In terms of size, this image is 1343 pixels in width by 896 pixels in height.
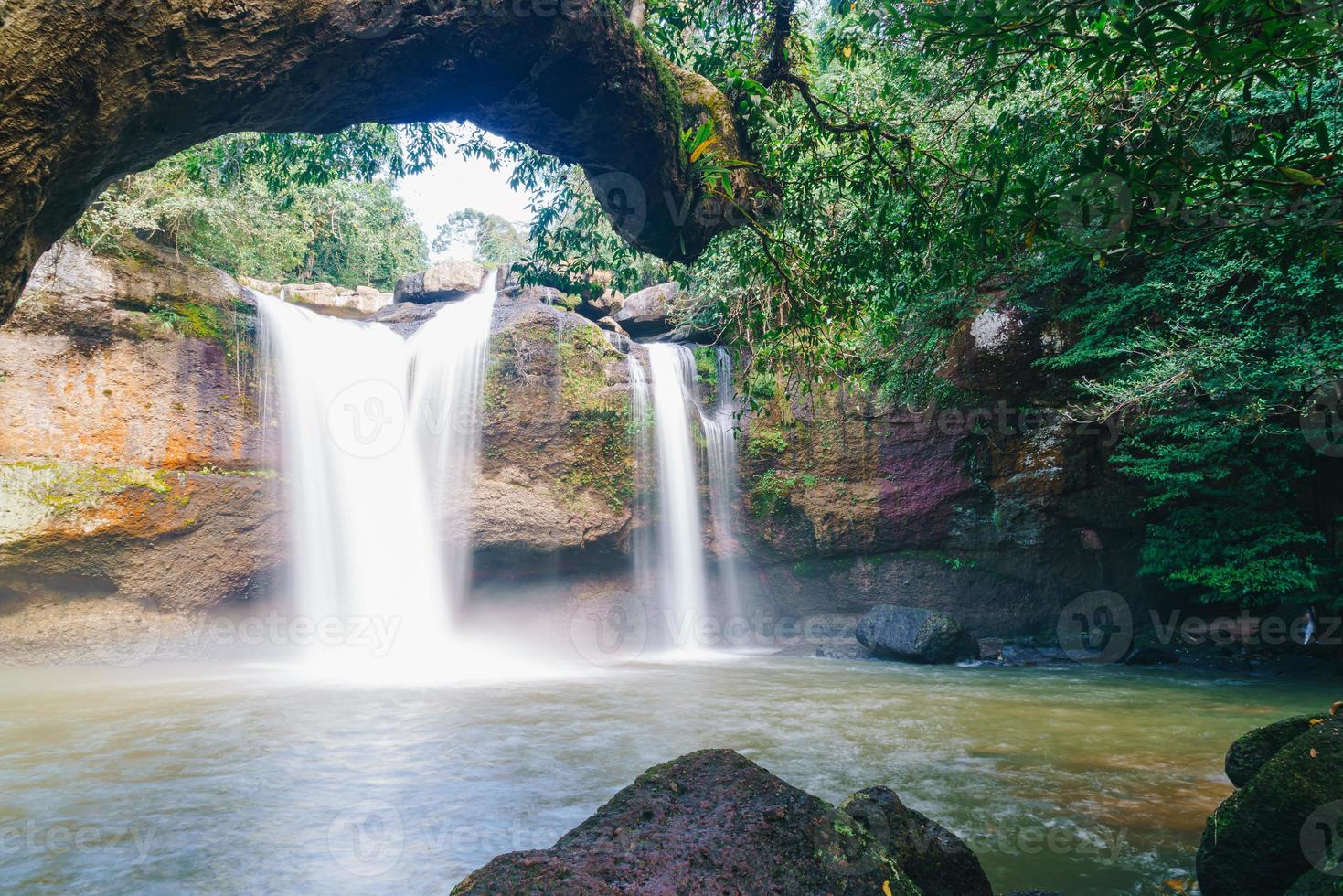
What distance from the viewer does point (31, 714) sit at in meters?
7.56

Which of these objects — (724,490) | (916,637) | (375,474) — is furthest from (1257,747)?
(375,474)

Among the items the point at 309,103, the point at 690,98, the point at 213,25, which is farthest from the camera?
the point at 690,98

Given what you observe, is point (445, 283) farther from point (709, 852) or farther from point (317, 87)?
point (709, 852)

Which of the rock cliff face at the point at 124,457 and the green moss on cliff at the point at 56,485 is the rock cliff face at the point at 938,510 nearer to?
the rock cliff face at the point at 124,457

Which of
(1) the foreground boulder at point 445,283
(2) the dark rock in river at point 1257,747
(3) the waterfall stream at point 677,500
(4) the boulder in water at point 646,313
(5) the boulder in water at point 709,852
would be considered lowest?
(2) the dark rock in river at point 1257,747

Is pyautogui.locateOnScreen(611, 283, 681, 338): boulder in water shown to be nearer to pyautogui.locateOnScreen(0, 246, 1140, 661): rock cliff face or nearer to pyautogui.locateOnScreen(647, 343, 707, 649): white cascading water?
pyautogui.locateOnScreen(0, 246, 1140, 661): rock cliff face

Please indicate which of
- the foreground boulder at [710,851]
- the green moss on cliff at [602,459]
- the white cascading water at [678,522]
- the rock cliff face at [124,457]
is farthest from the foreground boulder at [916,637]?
the rock cliff face at [124,457]

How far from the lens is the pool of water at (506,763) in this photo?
13.2 ft

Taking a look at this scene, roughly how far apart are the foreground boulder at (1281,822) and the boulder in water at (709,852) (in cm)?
175

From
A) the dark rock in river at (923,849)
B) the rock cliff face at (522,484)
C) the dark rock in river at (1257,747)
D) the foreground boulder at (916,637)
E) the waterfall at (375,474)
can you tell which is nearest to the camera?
the dark rock in river at (923,849)

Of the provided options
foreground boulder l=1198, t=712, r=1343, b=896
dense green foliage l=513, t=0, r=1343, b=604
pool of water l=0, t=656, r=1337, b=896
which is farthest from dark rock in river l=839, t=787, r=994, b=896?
dense green foliage l=513, t=0, r=1343, b=604

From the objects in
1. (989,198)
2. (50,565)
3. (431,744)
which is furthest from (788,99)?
(50,565)

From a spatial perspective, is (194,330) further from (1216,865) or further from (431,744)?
(1216,865)

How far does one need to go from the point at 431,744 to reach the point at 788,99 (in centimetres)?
587
